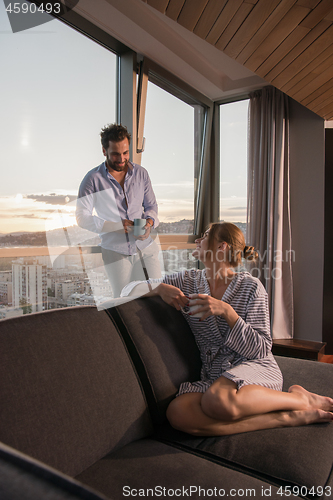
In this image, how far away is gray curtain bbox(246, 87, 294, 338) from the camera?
3.41 meters

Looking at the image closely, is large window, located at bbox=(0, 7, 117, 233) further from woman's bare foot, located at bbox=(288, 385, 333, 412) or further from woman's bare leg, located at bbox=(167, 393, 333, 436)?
woman's bare foot, located at bbox=(288, 385, 333, 412)

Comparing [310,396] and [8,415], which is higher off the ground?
[8,415]

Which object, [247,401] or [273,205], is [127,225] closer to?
[247,401]

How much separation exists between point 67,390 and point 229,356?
75 cm

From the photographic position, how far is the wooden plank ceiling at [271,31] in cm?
168

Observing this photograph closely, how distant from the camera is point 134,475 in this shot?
35.9 inches

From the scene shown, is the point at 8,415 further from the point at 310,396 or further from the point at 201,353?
the point at 310,396

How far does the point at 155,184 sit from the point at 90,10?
137cm

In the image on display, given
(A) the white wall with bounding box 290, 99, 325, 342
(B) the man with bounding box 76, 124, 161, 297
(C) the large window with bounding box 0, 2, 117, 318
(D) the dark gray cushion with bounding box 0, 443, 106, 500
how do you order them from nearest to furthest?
(D) the dark gray cushion with bounding box 0, 443, 106, 500 < (C) the large window with bounding box 0, 2, 117, 318 < (B) the man with bounding box 76, 124, 161, 297 < (A) the white wall with bounding box 290, 99, 325, 342

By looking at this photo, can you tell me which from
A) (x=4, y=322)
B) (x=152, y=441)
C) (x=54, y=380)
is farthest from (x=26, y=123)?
(x=152, y=441)

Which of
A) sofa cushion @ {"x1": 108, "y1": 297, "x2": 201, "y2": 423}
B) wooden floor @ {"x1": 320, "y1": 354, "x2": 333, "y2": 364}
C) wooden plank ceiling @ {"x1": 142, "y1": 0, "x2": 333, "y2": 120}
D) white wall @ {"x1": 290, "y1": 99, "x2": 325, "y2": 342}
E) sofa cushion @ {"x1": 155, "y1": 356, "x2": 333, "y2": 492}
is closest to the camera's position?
sofa cushion @ {"x1": 155, "y1": 356, "x2": 333, "y2": 492}

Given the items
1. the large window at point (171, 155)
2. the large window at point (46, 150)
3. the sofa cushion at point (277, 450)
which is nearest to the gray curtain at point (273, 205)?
the large window at point (171, 155)

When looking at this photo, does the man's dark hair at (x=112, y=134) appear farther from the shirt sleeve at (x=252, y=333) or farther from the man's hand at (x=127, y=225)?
the shirt sleeve at (x=252, y=333)

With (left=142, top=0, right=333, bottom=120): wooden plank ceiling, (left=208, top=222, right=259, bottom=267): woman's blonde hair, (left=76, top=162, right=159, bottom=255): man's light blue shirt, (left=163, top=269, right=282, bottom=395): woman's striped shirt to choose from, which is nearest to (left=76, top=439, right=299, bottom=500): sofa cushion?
(left=163, top=269, right=282, bottom=395): woman's striped shirt
